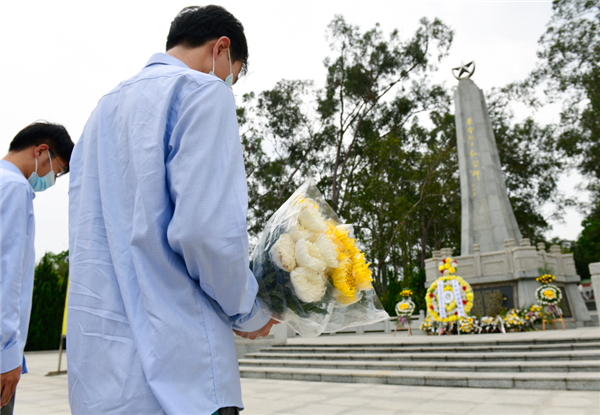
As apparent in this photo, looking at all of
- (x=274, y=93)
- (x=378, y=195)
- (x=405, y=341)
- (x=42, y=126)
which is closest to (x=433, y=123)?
(x=378, y=195)

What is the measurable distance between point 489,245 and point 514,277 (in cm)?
257

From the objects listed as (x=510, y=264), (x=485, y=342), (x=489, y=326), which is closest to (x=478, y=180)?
(x=510, y=264)

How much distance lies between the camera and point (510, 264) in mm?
12547

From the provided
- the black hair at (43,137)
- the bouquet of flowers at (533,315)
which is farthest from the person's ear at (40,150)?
the bouquet of flowers at (533,315)

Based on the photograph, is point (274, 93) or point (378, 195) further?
point (274, 93)

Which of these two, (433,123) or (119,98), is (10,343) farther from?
(433,123)

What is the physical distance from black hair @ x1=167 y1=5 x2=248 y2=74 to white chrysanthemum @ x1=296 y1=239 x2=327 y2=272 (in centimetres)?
65

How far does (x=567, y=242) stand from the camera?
32.2 m

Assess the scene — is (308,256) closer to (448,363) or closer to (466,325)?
(448,363)

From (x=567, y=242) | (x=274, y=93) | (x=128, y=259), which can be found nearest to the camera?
(x=128, y=259)

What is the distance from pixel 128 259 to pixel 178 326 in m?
0.19

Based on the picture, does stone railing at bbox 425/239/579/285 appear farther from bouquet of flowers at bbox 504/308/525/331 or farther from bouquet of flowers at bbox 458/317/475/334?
bouquet of flowers at bbox 458/317/475/334

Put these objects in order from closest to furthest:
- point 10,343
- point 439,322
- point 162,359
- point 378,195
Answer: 1. point 162,359
2. point 10,343
3. point 439,322
4. point 378,195

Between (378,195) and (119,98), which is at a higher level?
(378,195)
